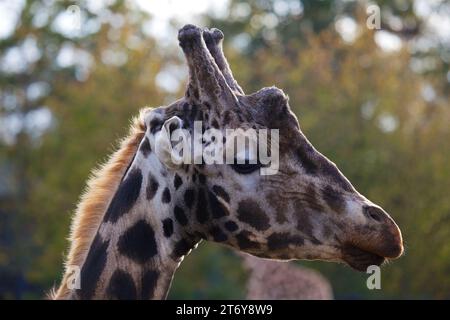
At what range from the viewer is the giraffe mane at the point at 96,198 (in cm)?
593

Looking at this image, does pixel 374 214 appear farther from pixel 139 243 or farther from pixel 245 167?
pixel 139 243

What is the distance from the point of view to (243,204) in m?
5.61

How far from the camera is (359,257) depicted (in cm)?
556

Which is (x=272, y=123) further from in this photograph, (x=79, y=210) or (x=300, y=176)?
(x=79, y=210)

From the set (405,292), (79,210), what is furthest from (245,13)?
(79,210)

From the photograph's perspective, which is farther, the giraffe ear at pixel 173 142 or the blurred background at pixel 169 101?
the blurred background at pixel 169 101

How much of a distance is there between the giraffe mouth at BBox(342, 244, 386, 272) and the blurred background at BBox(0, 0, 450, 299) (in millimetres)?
13259

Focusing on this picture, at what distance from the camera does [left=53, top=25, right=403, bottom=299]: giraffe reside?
554cm

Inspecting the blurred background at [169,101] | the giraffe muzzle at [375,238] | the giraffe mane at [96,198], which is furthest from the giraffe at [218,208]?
the blurred background at [169,101]

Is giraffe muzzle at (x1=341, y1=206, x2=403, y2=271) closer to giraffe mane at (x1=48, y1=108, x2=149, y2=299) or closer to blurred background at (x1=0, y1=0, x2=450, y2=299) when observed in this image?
giraffe mane at (x1=48, y1=108, x2=149, y2=299)

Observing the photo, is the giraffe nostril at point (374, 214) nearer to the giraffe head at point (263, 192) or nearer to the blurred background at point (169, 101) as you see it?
the giraffe head at point (263, 192)

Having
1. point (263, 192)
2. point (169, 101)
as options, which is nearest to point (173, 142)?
point (263, 192)

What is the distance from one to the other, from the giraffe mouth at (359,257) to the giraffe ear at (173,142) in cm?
107

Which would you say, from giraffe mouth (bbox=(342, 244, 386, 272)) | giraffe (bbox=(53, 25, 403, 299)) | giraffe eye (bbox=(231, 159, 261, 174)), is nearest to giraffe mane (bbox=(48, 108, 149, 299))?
giraffe (bbox=(53, 25, 403, 299))
